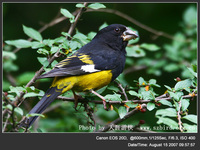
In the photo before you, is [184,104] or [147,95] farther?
[147,95]

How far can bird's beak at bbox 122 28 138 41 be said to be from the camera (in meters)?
4.24

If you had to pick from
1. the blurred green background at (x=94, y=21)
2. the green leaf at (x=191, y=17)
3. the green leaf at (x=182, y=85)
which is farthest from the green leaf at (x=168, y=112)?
the blurred green background at (x=94, y=21)

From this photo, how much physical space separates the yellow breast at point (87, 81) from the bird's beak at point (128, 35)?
30.1 inches

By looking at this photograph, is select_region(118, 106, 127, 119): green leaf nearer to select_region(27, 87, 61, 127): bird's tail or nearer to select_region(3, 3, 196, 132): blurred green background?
select_region(27, 87, 61, 127): bird's tail

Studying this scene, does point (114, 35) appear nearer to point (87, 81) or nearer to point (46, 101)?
point (87, 81)

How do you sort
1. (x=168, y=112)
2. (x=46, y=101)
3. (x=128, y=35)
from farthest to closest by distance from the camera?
(x=128, y=35), (x=46, y=101), (x=168, y=112)

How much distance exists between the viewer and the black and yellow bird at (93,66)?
3.33 m

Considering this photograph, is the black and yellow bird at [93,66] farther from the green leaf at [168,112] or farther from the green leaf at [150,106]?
the green leaf at [168,112]

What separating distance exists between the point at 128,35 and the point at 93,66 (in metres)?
0.88

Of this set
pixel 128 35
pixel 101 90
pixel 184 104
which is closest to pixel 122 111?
pixel 184 104

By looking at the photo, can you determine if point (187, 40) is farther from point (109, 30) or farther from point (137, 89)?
point (137, 89)

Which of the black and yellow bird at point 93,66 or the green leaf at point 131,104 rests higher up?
the black and yellow bird at point 93,66

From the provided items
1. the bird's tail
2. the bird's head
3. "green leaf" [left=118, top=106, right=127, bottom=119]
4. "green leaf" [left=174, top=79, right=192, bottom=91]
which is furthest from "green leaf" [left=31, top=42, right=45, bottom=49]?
"green leaf" [left=174, top=79, right=192, bottom=91]

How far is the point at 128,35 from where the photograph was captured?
4.31 meters
